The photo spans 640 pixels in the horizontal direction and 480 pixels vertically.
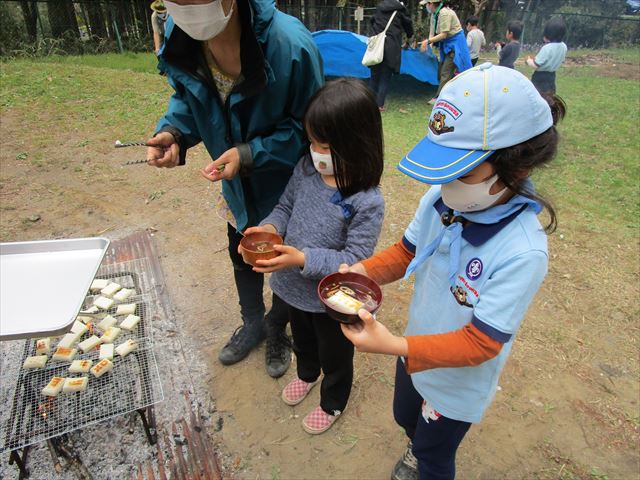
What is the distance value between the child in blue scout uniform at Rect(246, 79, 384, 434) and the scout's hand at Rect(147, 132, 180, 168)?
1.83 ft

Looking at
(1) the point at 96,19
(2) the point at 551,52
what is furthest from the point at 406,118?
(1) the point at 96,19

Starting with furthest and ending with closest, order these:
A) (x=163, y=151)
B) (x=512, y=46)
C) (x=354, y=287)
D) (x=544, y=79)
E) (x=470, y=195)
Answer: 1. (x=512, y=46)
2. (x=544, y=79)
3. (x=163, y=151)
4. (x=354, y=287)
5. (x=470, y=195)

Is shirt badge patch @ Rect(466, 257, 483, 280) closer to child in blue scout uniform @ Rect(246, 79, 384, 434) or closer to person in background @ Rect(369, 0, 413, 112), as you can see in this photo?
child in blue scout uniform @ Rect(246, 79, 384, 434)

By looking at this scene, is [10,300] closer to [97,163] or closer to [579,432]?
[579,432]

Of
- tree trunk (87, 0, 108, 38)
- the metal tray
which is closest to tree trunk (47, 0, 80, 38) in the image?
tree trunk (87, 0, 108, 38)

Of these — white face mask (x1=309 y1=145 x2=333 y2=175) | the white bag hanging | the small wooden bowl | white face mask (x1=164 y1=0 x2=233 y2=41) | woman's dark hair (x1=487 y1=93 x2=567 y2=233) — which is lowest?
the white bag hanging

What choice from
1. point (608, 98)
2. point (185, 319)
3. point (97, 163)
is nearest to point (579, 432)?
point (185, 319)

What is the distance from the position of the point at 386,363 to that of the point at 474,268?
1.54 m

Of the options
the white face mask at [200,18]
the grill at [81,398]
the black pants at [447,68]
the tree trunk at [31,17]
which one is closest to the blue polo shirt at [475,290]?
the white face mask at [200,18]

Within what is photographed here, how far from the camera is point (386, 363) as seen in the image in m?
2.63

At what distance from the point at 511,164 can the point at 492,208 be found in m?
0.14

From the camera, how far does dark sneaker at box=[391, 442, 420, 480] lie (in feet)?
6.48

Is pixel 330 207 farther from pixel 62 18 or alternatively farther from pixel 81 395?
pixel 62 18

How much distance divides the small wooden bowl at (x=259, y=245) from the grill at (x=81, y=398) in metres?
0.77
